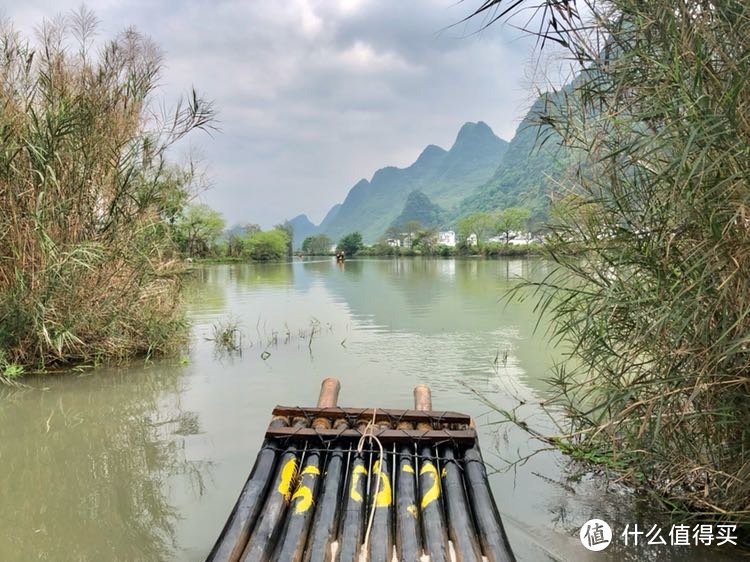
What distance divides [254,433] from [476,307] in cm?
884

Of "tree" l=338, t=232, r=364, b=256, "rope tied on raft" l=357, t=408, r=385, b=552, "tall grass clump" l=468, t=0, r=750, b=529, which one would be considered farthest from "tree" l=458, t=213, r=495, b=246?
"rope tied on raft" l=357, t=408, r=385, b=552

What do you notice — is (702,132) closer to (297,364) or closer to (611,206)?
(611,206)

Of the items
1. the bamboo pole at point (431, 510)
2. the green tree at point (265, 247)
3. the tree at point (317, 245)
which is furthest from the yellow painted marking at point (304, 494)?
the tree at point (317, 245)

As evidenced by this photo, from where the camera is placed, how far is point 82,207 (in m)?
6.17

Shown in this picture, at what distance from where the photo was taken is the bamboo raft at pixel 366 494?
224 cm

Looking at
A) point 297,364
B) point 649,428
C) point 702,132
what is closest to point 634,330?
point 649,428

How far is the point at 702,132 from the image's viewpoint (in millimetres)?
2068

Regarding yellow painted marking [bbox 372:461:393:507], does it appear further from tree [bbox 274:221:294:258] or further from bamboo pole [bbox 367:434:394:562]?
tree [bbox 274:221:294:258]

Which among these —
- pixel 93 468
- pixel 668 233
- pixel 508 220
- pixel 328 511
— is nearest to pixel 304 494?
pixel 328 511

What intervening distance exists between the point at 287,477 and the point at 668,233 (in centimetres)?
221

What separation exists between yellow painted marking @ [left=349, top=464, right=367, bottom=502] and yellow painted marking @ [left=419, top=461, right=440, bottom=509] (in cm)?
31

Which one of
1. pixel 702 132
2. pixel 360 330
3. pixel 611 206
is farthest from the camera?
pixel 360 330

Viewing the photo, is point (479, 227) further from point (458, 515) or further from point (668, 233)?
point (458, 515)

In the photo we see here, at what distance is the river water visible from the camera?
3.03 metres
